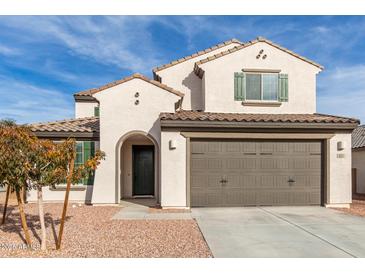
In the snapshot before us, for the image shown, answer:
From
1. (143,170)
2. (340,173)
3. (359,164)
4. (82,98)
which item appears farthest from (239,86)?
(82,98)

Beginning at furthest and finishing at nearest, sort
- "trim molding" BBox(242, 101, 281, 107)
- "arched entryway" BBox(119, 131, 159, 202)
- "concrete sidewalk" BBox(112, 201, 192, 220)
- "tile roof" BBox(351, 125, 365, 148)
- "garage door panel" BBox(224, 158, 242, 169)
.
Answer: "tile roof" BBox(351, 125, 365, 148), "arched entryway" BBox(119, 131, 159, 202), "trim molding" BBox(242, 101, 281, 107), "garage door panel" BBox(224, 158, 242, 169), "concrete sidewalk" BBox(112, 201, 192, 220)

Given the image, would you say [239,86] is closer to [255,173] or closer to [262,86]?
[262,86]

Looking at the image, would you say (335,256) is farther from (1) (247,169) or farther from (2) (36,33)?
(2) (36,33)

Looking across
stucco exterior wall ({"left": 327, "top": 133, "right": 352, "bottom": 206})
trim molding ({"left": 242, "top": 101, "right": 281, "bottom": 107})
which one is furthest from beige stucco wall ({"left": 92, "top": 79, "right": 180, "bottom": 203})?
stucco exterior wall ({"left": 327, "top": 133, "right": 352, "bottom": 206})

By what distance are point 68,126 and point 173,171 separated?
18.7 ft

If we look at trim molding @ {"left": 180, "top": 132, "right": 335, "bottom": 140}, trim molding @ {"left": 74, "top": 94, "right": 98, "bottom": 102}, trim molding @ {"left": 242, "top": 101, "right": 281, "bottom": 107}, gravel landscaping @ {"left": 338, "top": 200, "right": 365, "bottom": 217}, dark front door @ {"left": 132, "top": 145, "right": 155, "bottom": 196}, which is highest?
trim molding @ {"left": 74, "top": 94, "right": 98, "bottom": 102}

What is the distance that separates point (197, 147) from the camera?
1096cm

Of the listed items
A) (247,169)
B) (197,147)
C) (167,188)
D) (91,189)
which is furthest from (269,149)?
(91,189)

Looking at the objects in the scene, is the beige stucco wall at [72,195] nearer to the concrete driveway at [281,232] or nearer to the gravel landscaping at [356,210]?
the concrete driveway at [281,232]

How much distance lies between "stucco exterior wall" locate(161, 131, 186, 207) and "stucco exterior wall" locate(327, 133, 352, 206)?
5.99m

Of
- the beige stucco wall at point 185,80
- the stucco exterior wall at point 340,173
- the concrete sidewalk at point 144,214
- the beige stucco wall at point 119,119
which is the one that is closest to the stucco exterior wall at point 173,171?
the concrete sidewalk at point 144,214

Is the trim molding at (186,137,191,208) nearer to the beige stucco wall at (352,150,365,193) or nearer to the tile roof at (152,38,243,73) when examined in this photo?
the tile roof at (152,38,243,73)

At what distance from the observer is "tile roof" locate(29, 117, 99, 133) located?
39.9ft

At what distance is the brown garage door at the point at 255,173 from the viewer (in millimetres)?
10930
